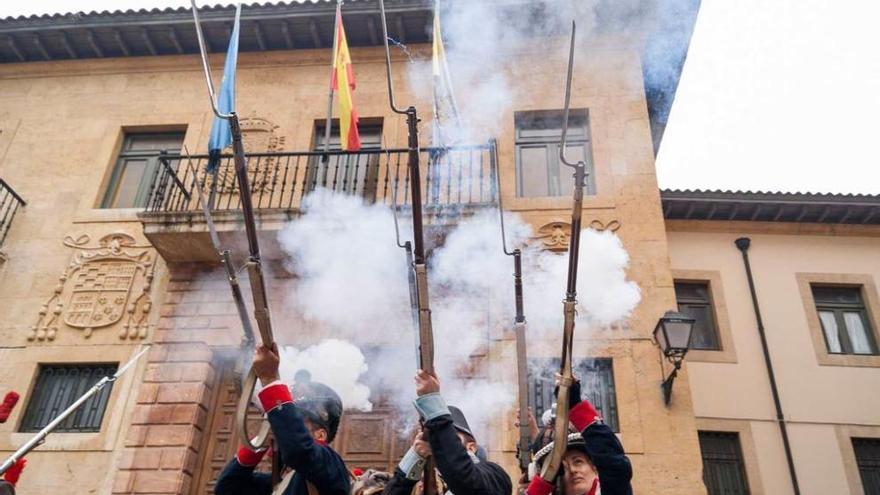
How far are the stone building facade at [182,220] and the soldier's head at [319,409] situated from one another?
3.51 meters

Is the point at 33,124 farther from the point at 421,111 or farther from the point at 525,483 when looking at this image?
the point at 525,483

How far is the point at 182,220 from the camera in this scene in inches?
302

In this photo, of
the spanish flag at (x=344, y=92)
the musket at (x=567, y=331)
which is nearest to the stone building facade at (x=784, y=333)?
the spanish flag at (x=344, y=92)

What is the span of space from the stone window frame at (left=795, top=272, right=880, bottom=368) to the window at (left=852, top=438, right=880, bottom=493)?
102cm

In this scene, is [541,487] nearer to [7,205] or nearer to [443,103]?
[443,103]

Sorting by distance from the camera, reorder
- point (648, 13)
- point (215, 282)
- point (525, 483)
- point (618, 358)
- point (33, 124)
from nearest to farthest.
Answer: point (525, 483), point (618, 358), point (215, 282), point (648, 13), point (33, 124)

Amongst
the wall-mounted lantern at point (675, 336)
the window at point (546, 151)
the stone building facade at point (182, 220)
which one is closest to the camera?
the wall-mounted lantern at point (675, 336)

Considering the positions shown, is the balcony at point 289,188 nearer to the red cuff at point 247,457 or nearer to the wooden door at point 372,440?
the wooden door at point 372,440

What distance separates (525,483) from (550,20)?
24.1ft

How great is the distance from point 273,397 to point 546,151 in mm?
6718

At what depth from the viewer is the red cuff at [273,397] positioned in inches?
104

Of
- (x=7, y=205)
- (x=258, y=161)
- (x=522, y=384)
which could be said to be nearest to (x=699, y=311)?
(x=258, y=161)

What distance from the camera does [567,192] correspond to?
8.37 metres

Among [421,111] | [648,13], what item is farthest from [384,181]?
[648,13]
